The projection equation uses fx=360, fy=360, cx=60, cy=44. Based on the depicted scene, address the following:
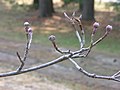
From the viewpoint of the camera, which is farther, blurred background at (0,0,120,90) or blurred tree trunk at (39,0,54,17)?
blurred tree trunk at (39,0,54,17)

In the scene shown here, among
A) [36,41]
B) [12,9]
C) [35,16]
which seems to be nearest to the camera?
[36,41]

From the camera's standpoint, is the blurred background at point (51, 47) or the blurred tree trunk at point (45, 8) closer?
the blurred background at point (51, 47)

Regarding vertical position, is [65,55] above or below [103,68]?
above

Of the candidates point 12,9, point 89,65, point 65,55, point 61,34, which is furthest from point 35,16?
point 65,55

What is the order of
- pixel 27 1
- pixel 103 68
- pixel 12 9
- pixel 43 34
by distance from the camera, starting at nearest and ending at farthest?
1. pixel 103 68
2. pixel 43 34
3. pixel 12 9
4. pixel 27 1

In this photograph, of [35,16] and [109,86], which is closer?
[109,86]

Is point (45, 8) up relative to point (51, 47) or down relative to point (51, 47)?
down

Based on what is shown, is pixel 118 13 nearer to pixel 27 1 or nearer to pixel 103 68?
pixel 27 1

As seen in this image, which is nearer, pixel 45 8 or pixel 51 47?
pixel 51 47
